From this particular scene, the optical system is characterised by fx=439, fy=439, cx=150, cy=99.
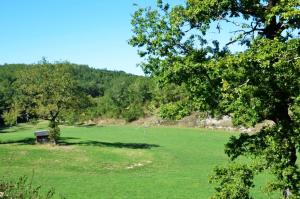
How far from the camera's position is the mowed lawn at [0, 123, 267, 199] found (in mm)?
32625

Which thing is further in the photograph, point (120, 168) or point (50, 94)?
point (50, 94)

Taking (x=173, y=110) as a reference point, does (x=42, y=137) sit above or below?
below

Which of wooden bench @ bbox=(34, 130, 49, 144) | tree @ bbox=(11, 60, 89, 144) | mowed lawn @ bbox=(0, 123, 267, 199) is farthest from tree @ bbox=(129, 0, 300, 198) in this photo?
wooden bench @ bbox=(34, 130, 49, 144)

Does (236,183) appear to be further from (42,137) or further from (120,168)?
(42,137)

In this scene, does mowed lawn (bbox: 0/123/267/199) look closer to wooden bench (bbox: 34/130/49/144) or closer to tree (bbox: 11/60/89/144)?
wooden bench (bbox: 34/130/49/144)

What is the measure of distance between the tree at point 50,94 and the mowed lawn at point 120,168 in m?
4.81

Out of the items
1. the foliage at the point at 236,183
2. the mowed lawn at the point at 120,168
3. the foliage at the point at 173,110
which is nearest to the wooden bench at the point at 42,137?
the mowed lawn at the point at 120,168

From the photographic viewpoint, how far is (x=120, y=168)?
1802 inches

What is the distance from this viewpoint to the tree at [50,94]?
197 ft

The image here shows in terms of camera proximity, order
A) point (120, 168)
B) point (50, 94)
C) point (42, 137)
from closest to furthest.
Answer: point (120, 168) → point (50, 94) → point (42, 137)

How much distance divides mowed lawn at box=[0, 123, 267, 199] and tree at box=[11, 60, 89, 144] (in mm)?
→ 4808

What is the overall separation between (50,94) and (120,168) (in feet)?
65.3

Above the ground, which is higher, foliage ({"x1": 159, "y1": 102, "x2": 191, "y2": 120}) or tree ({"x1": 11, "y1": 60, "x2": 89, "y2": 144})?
tree ({"x1": 11, "y1": 60, "x2": 89, "y2": 144})

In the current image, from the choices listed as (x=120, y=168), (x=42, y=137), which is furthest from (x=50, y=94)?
(x=120, y=168)
